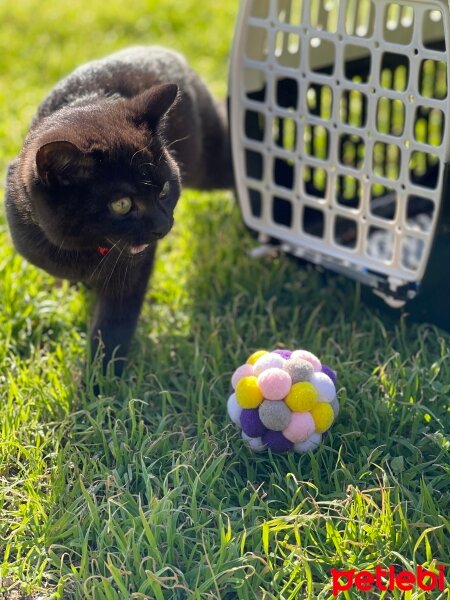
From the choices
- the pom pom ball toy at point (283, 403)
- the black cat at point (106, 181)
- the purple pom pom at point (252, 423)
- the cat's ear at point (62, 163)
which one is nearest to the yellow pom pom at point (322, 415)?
the pom pom ball toy at point (283, 403)

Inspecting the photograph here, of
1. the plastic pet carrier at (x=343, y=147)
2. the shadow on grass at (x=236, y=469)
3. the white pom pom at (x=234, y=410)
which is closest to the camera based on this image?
the shadow on grass at (x=236, y=469)

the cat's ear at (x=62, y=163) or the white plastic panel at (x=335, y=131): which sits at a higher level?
the cat's ear at (x=62, y=163)

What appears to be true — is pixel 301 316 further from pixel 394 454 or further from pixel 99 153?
pixel 99 153

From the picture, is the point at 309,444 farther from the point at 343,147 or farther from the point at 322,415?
the point at 343,147

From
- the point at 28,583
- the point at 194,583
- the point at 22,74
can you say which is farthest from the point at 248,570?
the point at 22,74

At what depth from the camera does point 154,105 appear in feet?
5.86

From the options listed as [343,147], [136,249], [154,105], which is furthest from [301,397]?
[343,147]

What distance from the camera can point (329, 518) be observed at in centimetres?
151

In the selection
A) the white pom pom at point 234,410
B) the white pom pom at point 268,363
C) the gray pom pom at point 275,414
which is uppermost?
the white pom pom at point 268,363

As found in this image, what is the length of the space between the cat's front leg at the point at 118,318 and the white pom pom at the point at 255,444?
0.42 meters

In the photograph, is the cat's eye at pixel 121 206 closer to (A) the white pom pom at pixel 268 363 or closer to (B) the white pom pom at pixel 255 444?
(A) the white pom pom at pixel 268 363

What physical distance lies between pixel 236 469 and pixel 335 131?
0.90 m

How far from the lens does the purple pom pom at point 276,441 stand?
167 cm

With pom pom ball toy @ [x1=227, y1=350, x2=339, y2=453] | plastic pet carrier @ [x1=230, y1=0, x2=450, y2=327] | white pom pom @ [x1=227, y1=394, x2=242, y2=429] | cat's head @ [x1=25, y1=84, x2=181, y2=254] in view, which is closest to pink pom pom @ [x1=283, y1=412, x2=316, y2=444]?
pom pom ball toy @ [x1=227, y1=350, x2=339, y2=453]
